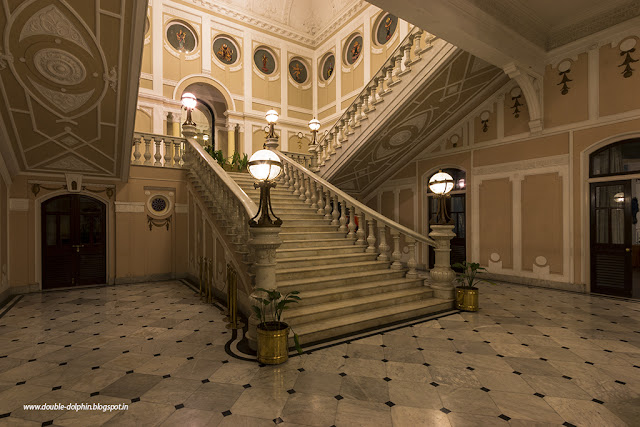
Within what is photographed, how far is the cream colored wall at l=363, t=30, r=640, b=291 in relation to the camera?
610 centimetres

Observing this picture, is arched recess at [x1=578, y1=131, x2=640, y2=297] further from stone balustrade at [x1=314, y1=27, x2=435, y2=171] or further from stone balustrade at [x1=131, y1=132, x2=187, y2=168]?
stone balustrade at [x1=131, y1=132, x2=187, y2=168]

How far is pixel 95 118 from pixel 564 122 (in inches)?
358

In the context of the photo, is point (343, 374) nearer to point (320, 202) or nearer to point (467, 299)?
point (467, 299)

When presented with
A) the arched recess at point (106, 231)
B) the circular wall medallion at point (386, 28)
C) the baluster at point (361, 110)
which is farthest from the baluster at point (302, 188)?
the circular wall medallion at point (386, 28)

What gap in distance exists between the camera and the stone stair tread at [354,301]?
170 inches

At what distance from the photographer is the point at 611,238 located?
6.17 metres

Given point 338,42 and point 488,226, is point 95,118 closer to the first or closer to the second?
point 488,226

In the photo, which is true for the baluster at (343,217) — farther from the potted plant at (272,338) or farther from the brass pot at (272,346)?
the brass pot at (272,346)

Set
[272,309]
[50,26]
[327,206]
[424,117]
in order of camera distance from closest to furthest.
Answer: [272,309]
[50,26]
[327,206]
[424,117]

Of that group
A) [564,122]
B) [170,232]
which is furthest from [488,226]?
[170,232]

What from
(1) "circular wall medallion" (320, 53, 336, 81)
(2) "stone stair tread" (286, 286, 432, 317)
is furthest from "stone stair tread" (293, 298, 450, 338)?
(1) "circular wall medallion" (320, 53, 336, 81)

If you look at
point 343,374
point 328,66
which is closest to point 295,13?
point 328,66

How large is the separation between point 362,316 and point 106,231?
6481 millimetres

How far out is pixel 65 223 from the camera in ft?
23.8
